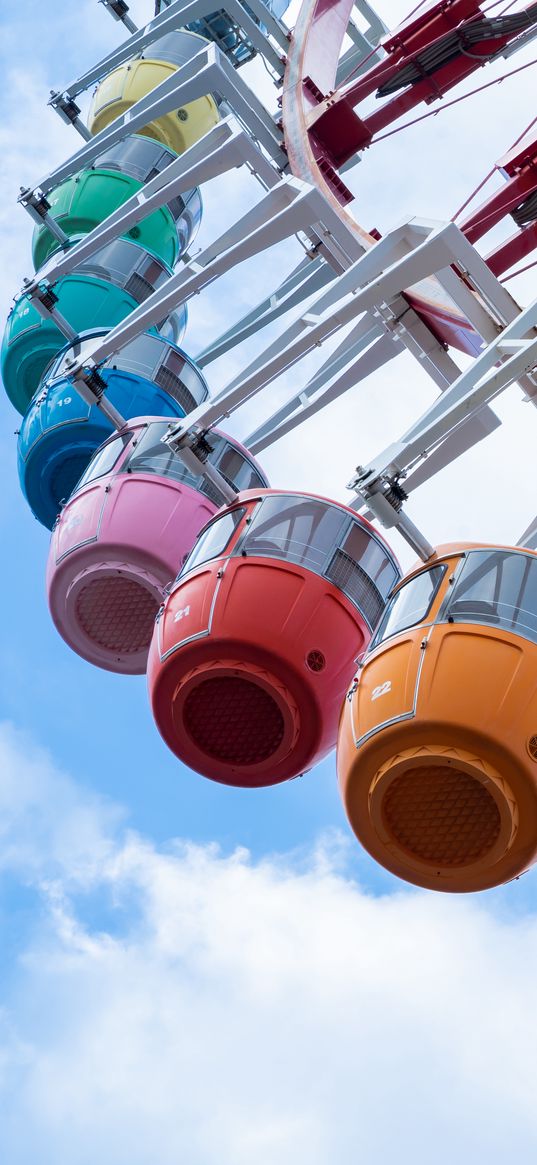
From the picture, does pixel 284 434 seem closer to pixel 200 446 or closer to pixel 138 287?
pixel 200 446

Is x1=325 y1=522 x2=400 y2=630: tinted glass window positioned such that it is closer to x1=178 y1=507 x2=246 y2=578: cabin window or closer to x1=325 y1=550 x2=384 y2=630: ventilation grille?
x1=325 y1=550 x2=384 y2=630: ventilation grille

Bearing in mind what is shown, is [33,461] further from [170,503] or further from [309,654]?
[309,654]

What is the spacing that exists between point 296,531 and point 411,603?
1.97m

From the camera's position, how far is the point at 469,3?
20.4m

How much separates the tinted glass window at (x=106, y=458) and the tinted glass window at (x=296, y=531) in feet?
9.27

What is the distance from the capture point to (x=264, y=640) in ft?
44.0

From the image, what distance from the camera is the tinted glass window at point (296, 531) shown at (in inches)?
558

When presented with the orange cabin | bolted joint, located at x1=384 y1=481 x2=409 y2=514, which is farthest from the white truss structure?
the orange cabin

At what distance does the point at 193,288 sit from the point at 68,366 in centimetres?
157

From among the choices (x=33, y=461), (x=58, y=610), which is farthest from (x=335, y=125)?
(x=58, y=610)

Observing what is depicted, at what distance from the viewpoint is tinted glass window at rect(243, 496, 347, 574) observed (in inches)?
558

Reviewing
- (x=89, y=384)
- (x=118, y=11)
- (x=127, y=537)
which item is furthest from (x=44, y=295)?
(x=118, y=11)

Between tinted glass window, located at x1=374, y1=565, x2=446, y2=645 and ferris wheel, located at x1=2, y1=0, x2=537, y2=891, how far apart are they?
0.03m

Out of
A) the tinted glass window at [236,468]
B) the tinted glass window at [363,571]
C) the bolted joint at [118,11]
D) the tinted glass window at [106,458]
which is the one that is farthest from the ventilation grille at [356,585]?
the bolted joint at [118,11]
